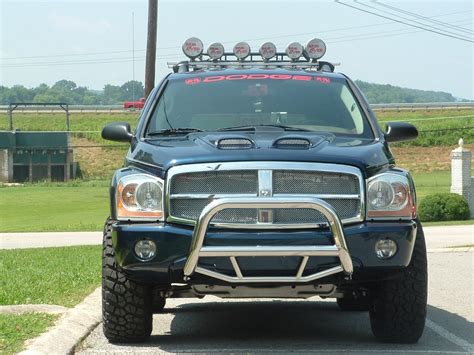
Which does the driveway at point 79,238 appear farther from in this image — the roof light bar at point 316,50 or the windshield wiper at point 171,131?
the windshield wiper at point 171,131

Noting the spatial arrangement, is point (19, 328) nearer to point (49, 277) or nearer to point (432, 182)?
point (49, 277)

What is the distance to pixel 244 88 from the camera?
8.64m

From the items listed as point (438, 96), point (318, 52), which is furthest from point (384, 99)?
point (318, 52)

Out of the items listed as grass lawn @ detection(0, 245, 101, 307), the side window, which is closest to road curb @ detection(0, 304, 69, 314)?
→ grass lawn @ detection(0, 245, 101, 307)

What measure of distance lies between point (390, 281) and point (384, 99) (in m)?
136

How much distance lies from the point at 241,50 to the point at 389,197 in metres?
4.22

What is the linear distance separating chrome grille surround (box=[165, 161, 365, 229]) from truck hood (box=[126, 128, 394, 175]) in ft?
0.23

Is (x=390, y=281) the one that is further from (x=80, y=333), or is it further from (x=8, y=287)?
(x=8, y=287)

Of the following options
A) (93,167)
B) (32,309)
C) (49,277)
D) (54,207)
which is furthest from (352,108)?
(93,167)

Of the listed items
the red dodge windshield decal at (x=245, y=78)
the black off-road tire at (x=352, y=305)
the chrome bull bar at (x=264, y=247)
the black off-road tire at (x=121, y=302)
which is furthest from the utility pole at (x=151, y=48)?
the chrome bull bar at (x=264, y=247)

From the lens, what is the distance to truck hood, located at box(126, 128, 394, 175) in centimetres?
690

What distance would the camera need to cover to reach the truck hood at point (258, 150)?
22.6 feet

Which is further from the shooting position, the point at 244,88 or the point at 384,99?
the point at 384,99

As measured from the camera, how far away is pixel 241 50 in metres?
10.8
